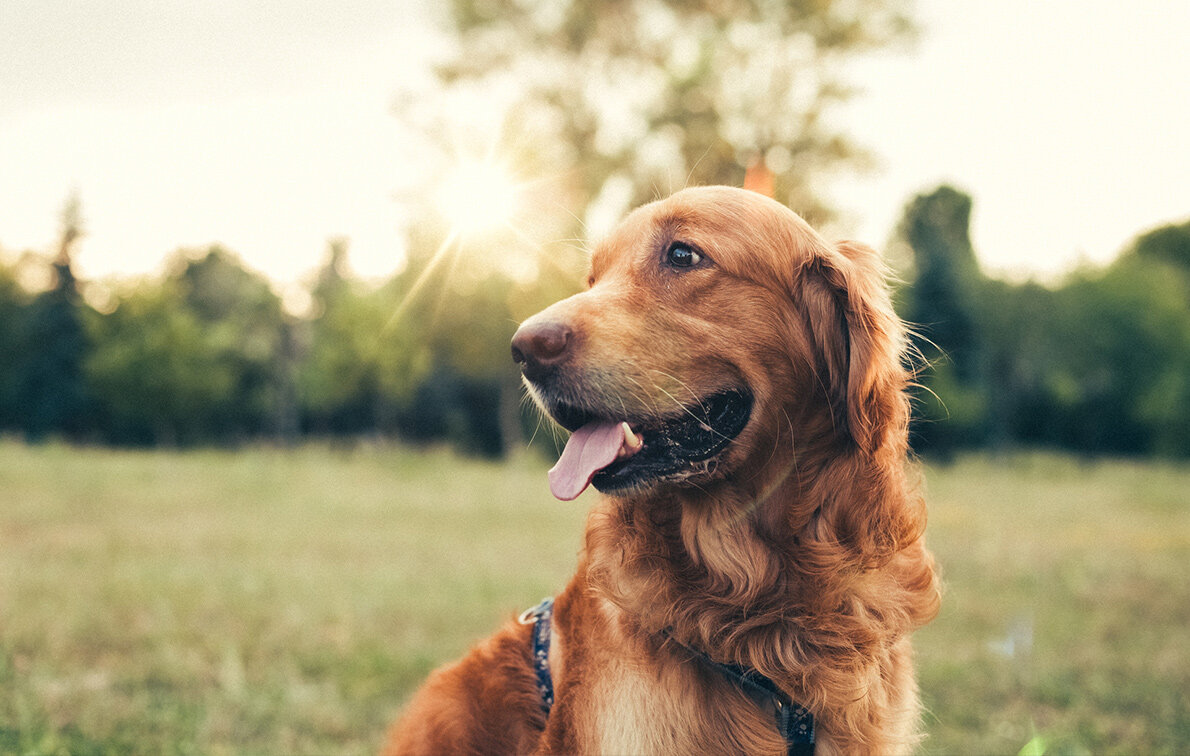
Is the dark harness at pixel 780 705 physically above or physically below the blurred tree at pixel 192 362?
above

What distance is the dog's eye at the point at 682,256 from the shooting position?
2.34m

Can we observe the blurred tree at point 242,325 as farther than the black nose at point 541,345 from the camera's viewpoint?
Yes

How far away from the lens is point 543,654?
2.27m

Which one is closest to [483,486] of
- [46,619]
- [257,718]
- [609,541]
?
[46,619]

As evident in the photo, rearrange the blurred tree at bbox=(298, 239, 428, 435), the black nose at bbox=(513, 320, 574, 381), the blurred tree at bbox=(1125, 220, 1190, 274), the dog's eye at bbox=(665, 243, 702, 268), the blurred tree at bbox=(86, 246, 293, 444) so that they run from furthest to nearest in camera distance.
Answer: the blurred tree at bbox=(1125, 220, 1190, 274), the blurred tree at bbox=(298, 239, 428, 435), the blurred tree at bbox=(86, 246, 293, 444), the dog's eye at bbox=(665, 243, 702, 268), the black nose at bbox=(513, 320, 574, 381)

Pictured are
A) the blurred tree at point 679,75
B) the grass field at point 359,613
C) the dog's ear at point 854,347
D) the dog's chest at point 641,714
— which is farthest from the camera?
the blurred tree at point 679,75

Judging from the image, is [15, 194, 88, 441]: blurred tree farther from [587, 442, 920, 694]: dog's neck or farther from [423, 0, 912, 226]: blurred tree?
[587, 442, 920, 694]: dog's neck

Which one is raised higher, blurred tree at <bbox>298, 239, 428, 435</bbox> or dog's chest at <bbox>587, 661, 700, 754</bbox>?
dog's chest at <bbox>587, 661, 700, 754</bbox>

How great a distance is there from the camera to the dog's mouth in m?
2.11

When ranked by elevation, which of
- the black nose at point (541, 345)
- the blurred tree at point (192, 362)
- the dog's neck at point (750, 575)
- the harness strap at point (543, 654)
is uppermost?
the black nose at point (541, 345)

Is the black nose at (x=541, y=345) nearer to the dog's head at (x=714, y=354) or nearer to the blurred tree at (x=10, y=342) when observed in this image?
the dog's head at (x=714, y=354)

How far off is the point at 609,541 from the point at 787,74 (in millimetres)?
18414

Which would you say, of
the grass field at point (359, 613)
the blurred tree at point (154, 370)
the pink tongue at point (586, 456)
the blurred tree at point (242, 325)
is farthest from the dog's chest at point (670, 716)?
the blurred tree at point (242, 325)

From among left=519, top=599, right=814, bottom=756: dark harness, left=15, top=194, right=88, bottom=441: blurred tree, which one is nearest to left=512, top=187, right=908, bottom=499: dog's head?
left=519, top=599, right=814, bottom=756: dark harness
